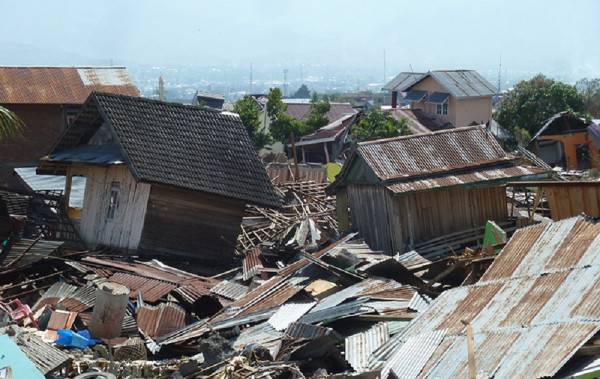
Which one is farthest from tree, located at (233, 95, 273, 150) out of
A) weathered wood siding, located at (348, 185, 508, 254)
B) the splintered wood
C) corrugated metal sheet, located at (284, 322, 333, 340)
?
corrugated metal sheet, located at (284, 322, 333, 340)

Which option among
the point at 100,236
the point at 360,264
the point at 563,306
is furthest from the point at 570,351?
the point at 100,236

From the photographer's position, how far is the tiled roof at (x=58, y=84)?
1428 inches

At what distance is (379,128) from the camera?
134ft

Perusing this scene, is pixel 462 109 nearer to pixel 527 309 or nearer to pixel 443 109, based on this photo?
pixel 443 109

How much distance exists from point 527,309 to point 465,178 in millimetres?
9393

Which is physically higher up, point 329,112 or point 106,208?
point 329,112

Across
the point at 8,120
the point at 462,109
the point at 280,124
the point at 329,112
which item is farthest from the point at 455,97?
the point at 8,120

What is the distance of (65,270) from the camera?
1820 cm

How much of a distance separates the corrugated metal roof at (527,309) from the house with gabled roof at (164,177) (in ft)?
29.8

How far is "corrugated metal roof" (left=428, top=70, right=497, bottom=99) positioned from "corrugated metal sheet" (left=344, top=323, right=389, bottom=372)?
37.1 m

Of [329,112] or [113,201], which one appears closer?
[113,201]

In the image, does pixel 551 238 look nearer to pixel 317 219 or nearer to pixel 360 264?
pixel 360 264

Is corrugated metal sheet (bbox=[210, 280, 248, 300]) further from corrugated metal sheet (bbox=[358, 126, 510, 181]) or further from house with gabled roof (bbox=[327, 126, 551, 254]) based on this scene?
corrugated metal sheet (bbox=[358, 126, 510, 181])

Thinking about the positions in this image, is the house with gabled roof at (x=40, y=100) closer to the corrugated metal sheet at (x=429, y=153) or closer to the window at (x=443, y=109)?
the corrugated metal sheet at (x=429, y=153)
